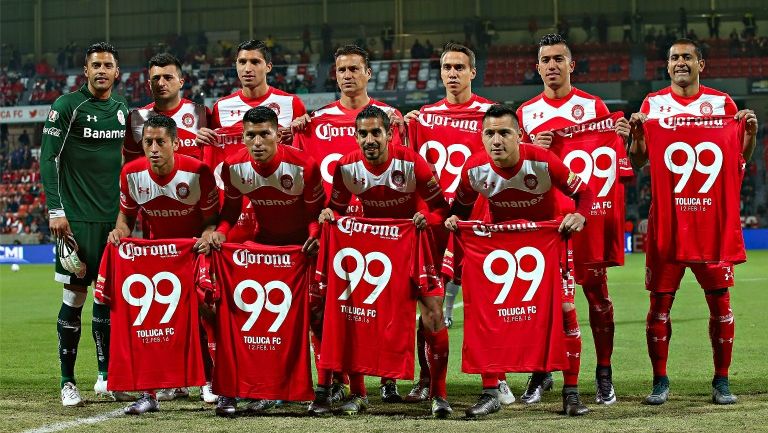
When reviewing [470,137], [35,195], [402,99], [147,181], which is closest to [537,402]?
[470,137]

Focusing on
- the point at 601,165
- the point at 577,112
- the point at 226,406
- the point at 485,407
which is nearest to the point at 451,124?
the point at 577,112

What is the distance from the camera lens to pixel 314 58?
37.7 metres

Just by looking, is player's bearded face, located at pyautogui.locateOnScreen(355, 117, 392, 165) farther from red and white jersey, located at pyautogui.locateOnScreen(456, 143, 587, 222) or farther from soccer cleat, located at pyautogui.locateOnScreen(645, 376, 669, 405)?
soccer cleat, located at pyautogui.locateOnScreen(645, 376, 669, 405)

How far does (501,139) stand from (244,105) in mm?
2312

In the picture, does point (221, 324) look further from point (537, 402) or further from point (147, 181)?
point (537, 402)

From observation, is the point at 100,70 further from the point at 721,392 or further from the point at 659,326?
the point at 721,392

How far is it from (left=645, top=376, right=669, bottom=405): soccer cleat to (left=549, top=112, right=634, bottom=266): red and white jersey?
34.7 inches

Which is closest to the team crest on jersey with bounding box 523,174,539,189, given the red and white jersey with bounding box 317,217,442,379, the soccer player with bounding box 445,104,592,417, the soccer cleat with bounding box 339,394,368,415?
the soccer player with bounding box 445,104,592,417

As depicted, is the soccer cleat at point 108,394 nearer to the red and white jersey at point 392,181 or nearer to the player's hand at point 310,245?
the player's hand at point 310,245

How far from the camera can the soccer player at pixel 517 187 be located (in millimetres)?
6590

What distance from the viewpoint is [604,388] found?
23.2ft

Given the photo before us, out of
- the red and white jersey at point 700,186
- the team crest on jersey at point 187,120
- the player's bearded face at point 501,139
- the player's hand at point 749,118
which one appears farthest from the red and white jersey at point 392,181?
the player's hand at point 749,118

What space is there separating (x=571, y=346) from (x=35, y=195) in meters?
30.7

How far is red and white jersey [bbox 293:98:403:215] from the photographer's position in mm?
7695
